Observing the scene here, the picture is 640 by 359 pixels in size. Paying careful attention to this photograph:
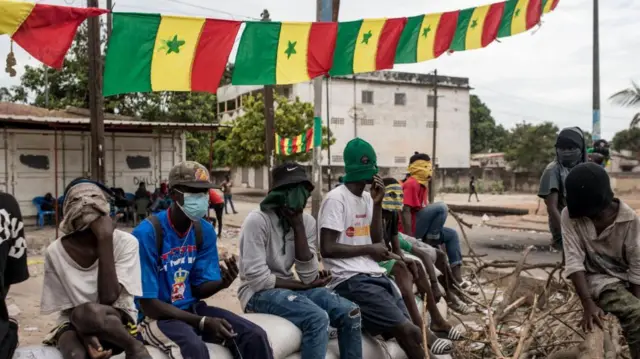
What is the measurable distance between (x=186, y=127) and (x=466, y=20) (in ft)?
35.2

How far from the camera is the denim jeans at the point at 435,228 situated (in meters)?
5.61

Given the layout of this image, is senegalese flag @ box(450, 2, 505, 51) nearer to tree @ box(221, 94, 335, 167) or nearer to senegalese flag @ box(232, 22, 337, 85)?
senegalese flag @ box(232, 22, 337, 85)

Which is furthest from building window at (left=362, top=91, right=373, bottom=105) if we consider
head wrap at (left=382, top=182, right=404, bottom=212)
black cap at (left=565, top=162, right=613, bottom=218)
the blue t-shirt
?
the blue t-shirt

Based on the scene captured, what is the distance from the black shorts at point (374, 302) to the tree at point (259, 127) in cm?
2612

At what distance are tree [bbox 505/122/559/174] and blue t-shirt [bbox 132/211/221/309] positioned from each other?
135 ft

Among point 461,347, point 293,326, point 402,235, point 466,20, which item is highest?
point 466,20

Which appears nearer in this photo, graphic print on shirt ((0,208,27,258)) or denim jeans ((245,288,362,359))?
graphic print on shirt ((0,208,27,258))

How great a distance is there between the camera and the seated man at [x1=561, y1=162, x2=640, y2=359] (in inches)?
128

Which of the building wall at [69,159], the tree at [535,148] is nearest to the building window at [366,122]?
the tree at [535,148]

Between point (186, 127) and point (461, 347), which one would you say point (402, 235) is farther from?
point (186, 127)

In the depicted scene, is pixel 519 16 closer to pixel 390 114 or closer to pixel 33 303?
pixel 33 303

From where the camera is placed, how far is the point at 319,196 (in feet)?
40.2

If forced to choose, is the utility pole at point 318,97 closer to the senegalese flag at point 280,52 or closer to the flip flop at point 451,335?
the senegalese flag at point 280,52

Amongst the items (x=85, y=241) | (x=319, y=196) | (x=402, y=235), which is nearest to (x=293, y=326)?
(x=85, y=241)
